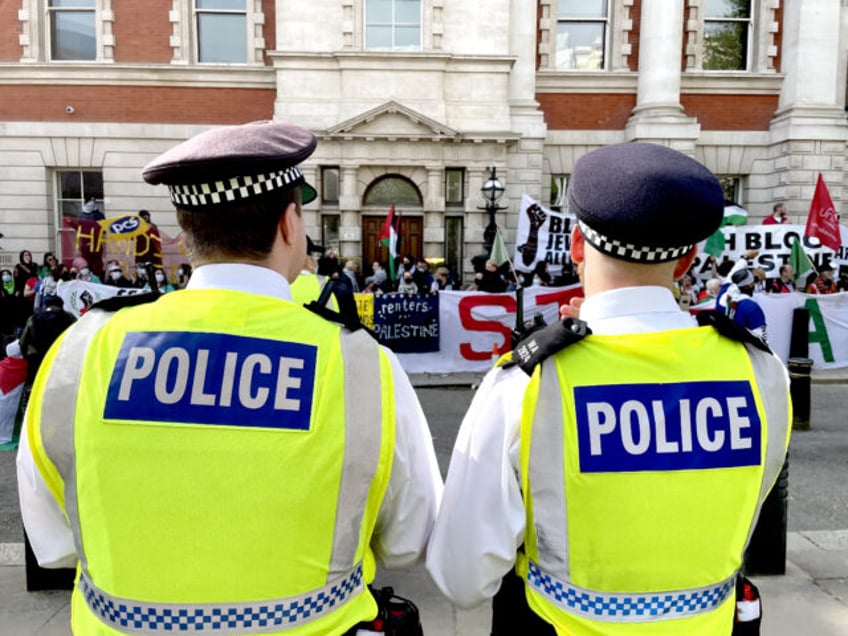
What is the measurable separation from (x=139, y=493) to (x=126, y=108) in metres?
18.2

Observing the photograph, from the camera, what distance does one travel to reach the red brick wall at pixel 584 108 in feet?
58.8

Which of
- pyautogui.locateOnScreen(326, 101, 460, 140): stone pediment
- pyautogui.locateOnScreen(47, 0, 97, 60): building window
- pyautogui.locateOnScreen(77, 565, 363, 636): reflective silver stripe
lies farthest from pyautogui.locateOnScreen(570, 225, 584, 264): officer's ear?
pyautogui.locateOnScreen(47, 0, 97, 60): building window

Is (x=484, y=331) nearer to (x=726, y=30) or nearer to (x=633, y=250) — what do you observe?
(x=633, y=250)

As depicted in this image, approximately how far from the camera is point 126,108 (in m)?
17.2

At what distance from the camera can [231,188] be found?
154cm

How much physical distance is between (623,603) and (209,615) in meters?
0.91

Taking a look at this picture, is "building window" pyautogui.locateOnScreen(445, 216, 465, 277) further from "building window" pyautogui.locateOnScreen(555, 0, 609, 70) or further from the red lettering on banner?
the red lettering on banner

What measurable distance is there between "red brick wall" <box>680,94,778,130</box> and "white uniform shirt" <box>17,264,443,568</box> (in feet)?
62.0

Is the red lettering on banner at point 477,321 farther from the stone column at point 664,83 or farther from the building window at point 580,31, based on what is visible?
the building window at point 580,31

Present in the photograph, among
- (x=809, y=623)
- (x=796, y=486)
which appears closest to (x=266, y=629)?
(x=809, y=623)

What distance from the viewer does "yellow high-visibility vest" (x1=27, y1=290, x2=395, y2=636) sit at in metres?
1.36

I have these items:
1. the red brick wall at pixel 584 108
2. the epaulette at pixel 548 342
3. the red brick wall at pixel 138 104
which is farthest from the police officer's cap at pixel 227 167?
the red brick wall at pixel 584 108

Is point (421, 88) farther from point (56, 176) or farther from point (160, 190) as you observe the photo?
point (56, 176)

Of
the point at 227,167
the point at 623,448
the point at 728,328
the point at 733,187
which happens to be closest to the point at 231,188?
the point at 227,167
